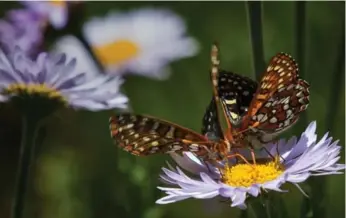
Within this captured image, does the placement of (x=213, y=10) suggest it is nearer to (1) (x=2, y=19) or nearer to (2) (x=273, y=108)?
(1) (x=2, y=19)

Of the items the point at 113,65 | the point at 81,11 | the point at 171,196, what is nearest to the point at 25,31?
the point at 81,11

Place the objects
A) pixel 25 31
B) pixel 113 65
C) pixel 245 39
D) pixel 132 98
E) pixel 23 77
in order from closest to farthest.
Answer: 1. pixel 23 77
2. pixel 25 31
3. pixel 113 65
4. pixel 132 98
5. pixel 245 39

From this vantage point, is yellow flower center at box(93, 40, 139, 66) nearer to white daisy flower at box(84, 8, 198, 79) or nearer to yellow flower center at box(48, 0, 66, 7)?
white daisy flower at box(84, 8, 198, 79)

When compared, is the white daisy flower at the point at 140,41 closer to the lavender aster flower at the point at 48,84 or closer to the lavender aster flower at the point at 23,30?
the lavender aster flower at the point at 23,30

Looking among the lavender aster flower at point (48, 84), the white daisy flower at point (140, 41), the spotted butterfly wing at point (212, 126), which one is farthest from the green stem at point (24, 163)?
the white daisy flower at point (140, 41)

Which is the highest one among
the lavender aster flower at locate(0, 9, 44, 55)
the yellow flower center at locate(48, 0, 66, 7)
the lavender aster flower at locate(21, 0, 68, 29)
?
the yellow flower center at locate(48, 0, 66, 7)

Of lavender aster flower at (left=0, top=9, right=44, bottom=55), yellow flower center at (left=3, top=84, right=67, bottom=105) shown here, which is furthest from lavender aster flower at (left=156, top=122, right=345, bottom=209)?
lavender aster flower at (left=0, top=9, right=44, bottom=55)
